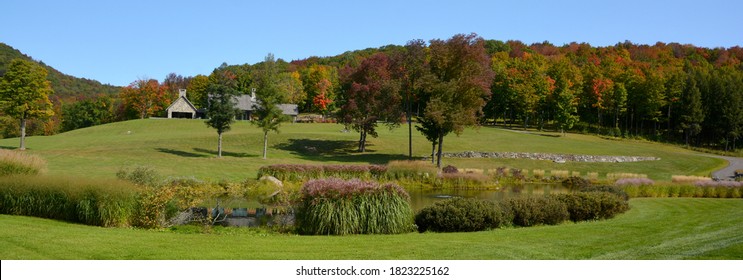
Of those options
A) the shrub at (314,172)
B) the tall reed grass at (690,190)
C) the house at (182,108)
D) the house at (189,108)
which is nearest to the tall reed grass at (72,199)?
the shrub at (314,172)

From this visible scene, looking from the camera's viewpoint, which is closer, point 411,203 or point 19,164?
point 19,164

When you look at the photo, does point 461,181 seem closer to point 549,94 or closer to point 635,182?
point 635,182

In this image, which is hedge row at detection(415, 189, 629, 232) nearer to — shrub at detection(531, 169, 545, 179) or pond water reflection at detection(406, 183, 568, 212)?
pond water reflection at detection(406, 183, 568, 212)

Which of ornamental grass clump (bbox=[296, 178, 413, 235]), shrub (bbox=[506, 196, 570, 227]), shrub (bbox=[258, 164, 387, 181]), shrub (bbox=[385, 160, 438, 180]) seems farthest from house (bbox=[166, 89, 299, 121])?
ornamental grass clump (bbox=[296, 178, 413, 235])

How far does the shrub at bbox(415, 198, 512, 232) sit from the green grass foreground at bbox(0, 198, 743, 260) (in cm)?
125

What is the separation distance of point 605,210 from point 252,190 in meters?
17.0

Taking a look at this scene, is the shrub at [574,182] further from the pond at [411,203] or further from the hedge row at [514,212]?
the hedge row at [514,212]

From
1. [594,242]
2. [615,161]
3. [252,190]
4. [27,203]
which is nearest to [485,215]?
[594,242]

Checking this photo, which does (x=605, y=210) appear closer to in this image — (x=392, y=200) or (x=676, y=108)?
(x=392, y=200)

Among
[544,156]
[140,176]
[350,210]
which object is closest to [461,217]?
[350,210]

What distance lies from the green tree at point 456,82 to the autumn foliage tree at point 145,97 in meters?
76.4

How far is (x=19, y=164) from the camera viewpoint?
19625 mm

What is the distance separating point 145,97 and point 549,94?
7325 centimetres

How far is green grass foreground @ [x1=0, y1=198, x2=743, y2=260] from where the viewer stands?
10023 millimetres
